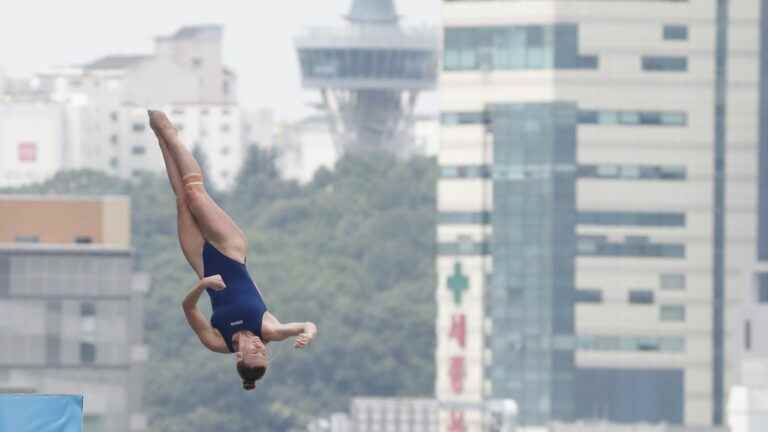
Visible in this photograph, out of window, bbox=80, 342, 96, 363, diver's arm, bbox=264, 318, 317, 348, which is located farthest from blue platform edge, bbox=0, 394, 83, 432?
window, bbox=80, 342, 96, 363

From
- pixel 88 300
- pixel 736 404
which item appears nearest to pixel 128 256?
pixel 88 300

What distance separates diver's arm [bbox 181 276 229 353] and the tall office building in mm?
123258

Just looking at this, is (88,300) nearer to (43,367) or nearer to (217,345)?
(43,367)

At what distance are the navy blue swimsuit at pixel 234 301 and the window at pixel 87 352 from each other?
5166 inches

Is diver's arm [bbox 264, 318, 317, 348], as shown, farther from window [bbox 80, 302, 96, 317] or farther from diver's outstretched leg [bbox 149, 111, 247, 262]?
window [bbox 80, 302, 96, 317]

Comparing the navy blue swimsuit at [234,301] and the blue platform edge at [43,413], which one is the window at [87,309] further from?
the blue platform edge at [43,413]

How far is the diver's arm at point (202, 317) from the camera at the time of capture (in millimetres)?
30086

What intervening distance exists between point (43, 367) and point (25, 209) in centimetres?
1289

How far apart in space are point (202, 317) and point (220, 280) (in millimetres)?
658

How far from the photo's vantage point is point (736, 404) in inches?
6644

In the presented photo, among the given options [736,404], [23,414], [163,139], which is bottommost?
[736,404]

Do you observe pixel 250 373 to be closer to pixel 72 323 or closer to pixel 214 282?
pixel 214 282

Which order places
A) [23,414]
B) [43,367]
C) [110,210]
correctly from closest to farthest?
[23,414] < [43,367] < [110,210]

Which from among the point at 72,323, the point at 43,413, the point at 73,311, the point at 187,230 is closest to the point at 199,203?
the point at 187,230
